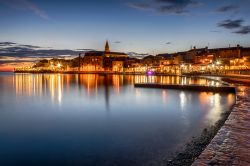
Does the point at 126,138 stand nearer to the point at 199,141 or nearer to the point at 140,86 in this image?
the point at 199,141

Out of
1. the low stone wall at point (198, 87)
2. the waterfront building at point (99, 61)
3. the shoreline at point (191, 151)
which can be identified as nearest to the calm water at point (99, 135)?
the shoreline at point (191, 151)

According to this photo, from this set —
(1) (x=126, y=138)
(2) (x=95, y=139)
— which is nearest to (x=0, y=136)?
(2) (x=95, y=139)

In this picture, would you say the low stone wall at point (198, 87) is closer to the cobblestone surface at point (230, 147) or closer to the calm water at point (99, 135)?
the calm water at point (99, 135)

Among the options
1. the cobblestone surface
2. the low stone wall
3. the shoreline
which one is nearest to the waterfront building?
the low stone wall

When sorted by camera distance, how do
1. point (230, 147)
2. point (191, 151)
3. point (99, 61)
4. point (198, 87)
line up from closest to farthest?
1. point (230, 147)
2. point (191, 151)
3. point (198, 87)
4. point (99, 61)

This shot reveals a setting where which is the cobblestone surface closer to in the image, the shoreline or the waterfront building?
the shoreline

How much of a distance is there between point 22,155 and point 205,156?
260 inches

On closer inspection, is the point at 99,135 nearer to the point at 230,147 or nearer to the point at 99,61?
the point at 230,147

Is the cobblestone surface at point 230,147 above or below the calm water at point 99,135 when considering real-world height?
above

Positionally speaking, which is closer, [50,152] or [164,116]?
[50,152]

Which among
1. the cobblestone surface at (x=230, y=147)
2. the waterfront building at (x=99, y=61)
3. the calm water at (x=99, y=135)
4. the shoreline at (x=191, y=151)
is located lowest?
the calm water at (x=99, y=135)

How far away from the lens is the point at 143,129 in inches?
531

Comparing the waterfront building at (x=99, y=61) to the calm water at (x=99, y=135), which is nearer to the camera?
the calm water at (x=99, y=135)

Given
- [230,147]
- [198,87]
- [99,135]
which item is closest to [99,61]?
[198,87]
